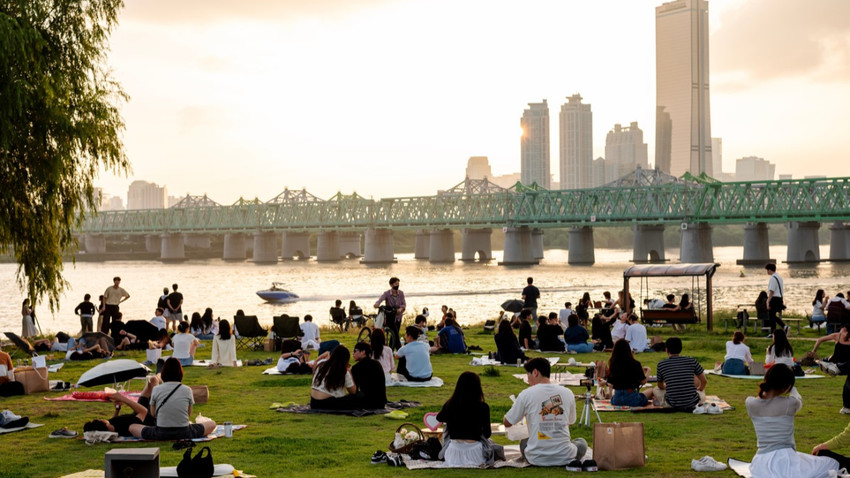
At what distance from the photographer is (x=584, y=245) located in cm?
14925

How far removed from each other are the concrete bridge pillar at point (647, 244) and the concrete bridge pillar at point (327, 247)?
201 ft

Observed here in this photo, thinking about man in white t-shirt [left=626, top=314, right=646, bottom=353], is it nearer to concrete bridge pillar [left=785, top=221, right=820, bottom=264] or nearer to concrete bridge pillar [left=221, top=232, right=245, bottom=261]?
concrete bridge pillar [left=785, top=221, right=820, bottom=264]

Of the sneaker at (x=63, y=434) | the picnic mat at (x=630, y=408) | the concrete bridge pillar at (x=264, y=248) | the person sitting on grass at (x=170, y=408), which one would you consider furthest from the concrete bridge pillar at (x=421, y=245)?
the person sitting on grass at (x=170, y=408)

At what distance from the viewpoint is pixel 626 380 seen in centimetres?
1584

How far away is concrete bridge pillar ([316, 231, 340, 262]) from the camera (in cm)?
18300

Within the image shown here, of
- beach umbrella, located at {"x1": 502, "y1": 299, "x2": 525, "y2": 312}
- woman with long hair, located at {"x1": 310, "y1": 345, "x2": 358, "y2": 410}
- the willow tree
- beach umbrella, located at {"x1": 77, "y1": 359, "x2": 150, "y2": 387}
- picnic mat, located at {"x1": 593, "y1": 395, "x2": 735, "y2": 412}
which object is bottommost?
picnic mat, located at {"x1": 593, "y1": 395, "x2": 735, "y2": 412}

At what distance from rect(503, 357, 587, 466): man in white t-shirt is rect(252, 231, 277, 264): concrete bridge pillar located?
173447 mm

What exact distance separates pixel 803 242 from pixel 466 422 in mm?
133673

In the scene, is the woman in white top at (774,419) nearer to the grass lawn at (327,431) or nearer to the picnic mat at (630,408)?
the grass lawn at (327,431)

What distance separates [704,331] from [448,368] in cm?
1262

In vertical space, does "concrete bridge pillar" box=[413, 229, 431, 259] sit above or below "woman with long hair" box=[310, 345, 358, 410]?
above

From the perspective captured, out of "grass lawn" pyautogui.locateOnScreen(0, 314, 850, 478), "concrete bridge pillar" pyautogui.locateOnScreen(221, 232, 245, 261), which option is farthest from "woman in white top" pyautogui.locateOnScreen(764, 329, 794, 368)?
"concrete bridge pillar" pyautogui.locateOnScreen(221, 232, 245, 261)

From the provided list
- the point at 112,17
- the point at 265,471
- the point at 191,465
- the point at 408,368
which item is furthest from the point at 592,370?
the point at 112,17

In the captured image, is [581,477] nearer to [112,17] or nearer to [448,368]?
[448,368]
